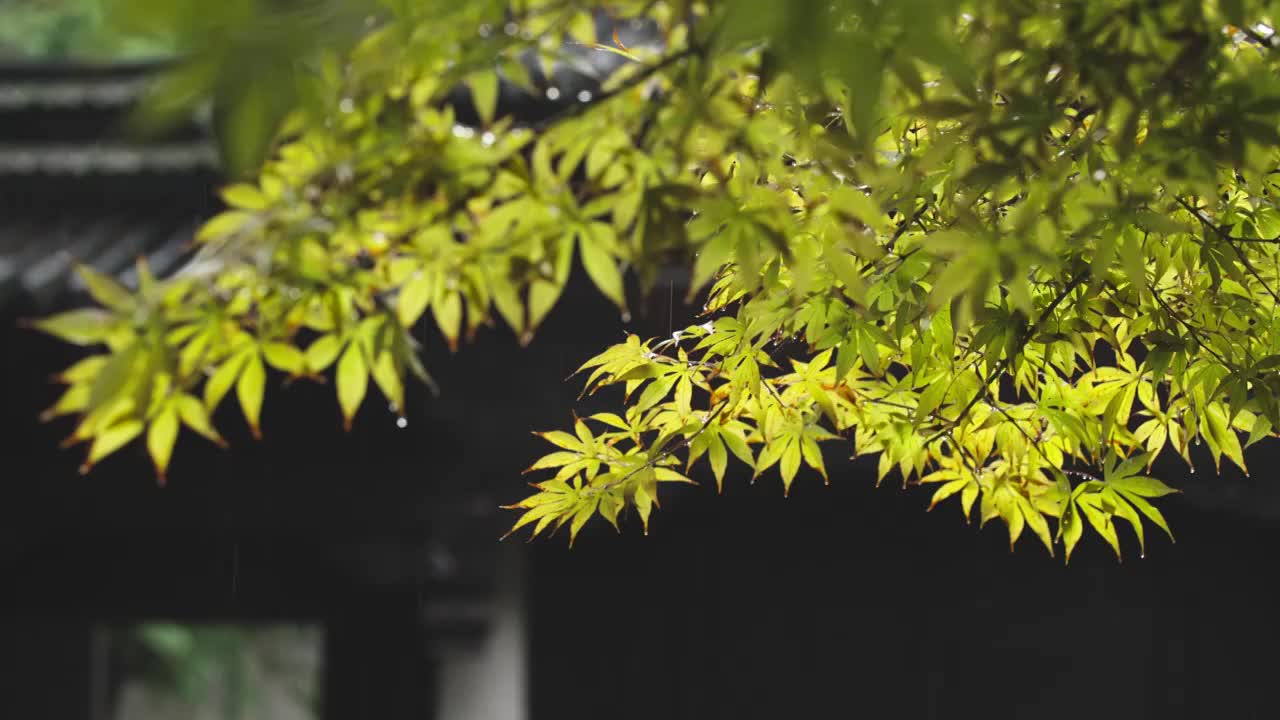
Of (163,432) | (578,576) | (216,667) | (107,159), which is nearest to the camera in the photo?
(163,432)

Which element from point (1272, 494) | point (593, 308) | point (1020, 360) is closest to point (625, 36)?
point (593, 308)

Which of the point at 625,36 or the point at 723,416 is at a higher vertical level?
the point at 625,36

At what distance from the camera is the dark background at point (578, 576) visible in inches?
137

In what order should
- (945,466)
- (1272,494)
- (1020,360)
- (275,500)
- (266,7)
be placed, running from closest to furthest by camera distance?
(266,7), (1020,360), (945,466), (1272,494), (275,500)

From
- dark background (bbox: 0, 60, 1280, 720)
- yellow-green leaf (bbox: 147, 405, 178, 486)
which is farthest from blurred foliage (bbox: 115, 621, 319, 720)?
yellow-green leaf (bbox: 147, 405, 178, 486)

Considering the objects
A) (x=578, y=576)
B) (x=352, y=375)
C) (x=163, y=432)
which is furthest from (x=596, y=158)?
(x=578, y=576)

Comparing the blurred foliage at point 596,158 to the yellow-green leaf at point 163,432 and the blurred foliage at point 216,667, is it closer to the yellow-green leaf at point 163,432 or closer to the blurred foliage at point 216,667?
the yellow-green leaf at point 163,432

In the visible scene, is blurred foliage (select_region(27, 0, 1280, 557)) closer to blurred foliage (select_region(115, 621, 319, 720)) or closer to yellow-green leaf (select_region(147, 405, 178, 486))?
yellow-green leaf (select_region(147, 405, 178, 486))

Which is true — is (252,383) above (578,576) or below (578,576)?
above

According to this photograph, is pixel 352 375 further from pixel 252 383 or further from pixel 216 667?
pixel 216 667

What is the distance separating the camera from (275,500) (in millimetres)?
3520

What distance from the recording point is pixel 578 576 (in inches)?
152

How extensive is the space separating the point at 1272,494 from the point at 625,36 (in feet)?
8.07

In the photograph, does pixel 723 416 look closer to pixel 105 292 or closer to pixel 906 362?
pixel 906 362
